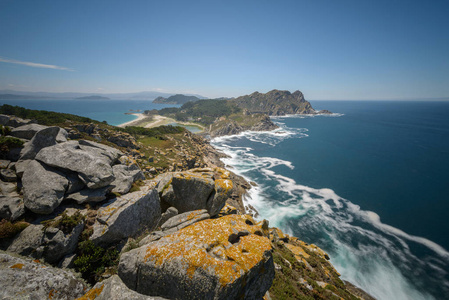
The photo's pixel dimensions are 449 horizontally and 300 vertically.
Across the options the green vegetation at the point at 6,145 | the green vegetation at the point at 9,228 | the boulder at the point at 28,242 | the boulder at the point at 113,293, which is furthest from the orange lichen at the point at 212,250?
the green vegetation at the point at 6,145

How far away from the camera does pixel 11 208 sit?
30.4ft

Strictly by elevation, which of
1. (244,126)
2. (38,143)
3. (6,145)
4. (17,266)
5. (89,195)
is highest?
(38,143)

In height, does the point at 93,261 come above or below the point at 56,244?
below

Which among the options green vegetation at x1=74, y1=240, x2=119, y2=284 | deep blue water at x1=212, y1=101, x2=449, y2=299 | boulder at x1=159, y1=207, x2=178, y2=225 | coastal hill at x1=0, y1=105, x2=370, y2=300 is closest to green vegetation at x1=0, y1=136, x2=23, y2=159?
coastal hill at x1=0, y1=105, x2=370, y2=300

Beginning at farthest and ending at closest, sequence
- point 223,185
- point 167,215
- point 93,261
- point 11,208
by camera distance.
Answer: point 223,185 < point 167,215 < point 93,261 < point 11,208

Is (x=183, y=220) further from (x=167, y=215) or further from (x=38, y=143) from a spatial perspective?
(x=38, y=143)

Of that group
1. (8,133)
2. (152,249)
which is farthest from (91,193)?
(8,133)

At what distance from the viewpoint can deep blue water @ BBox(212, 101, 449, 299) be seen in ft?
101

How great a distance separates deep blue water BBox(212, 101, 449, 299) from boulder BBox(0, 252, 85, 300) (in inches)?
1545

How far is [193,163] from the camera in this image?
206 ft

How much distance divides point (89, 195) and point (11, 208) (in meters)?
3.37

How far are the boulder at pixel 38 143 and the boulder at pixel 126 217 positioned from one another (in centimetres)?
724

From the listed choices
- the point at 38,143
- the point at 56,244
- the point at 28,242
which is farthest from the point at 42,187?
the point at 38,143

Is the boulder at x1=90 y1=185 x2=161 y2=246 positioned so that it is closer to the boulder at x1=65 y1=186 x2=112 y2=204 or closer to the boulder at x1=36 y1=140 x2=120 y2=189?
the boulder at x1=65 y1=186 x2=112 y2=204
